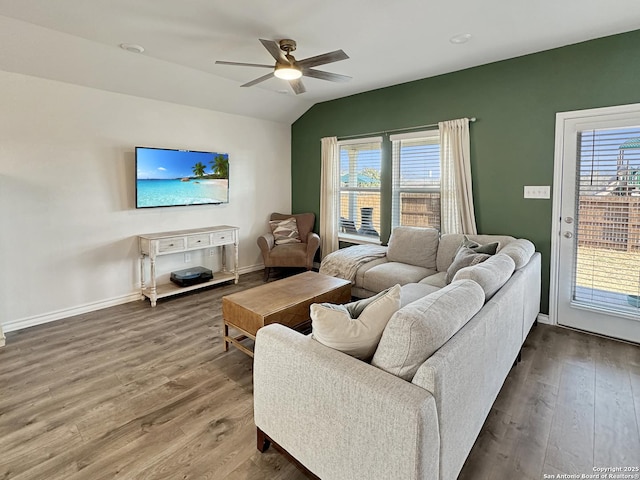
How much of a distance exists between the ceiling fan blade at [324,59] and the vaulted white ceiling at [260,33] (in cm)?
30

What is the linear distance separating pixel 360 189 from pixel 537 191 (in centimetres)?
231

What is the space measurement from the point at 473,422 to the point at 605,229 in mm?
2583

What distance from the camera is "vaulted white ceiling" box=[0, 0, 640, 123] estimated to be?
8.32 ft

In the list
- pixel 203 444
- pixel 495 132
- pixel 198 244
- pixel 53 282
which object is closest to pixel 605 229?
pixel 495 132

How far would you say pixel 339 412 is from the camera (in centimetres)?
132

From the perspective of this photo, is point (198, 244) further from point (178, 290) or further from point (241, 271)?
point (241, 271)

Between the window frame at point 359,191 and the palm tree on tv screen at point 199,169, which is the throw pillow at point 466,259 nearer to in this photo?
the window frame at point 359,191

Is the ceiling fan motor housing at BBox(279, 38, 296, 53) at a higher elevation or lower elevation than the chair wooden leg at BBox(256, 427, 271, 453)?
higher

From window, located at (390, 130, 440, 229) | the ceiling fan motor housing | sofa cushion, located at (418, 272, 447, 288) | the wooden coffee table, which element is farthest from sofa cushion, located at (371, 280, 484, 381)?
window, located at (390, 130, 440, 229)

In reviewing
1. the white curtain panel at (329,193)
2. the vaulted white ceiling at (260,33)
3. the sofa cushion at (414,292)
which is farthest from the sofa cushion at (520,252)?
the white curtain panel at (329,193)

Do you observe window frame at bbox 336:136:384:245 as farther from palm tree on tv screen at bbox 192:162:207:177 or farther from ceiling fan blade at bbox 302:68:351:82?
palm tree on tv screen at bbox 192:162:207:177

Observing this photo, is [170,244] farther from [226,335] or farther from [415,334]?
[415,334]

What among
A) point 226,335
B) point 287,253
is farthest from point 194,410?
point 287,253

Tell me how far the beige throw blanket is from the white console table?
149cm
